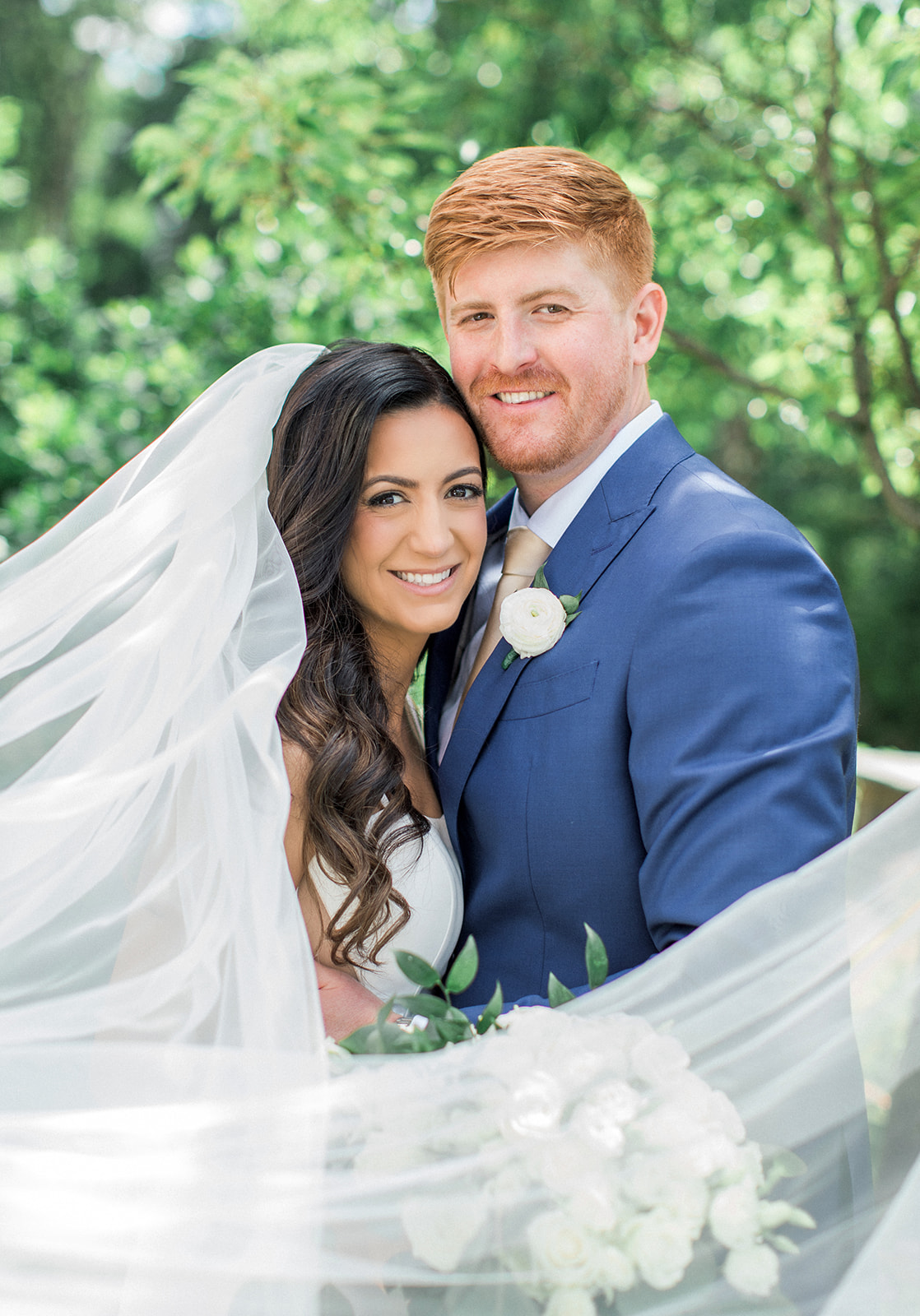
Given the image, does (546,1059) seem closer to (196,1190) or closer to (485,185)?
(196,1190)

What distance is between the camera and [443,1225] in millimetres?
1339

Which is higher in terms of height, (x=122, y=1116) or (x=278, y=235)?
(x=278, y=235)

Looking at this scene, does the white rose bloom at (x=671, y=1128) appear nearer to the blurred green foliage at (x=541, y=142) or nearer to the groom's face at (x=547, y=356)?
the groom's face at (x=547, y=356)

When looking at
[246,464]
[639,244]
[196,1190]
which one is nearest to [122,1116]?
[196,1190]

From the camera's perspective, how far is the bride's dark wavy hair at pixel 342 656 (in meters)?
2.25

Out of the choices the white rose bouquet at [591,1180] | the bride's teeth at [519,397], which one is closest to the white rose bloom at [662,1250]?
the white rose bouquet at [591,1180]

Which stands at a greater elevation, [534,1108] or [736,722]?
[736,722]

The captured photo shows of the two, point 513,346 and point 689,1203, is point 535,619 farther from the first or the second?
point 689,1203

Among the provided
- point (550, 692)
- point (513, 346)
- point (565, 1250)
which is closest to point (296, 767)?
point (550, 692)

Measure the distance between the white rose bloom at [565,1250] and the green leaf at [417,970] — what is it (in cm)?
39

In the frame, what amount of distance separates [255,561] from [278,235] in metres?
3.01

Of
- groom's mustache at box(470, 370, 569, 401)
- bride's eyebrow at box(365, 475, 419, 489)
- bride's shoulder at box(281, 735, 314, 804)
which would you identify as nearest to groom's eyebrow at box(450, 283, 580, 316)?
groom's mustache at box(470, 370, 569, 401)

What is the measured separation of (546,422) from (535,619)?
20.8 inches

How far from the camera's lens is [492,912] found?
2.21m
